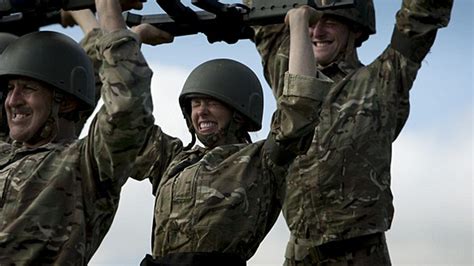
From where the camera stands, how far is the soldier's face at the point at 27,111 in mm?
7660

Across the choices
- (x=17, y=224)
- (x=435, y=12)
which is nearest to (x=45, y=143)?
(x=17, y=224)

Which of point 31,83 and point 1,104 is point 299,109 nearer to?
point 31,83

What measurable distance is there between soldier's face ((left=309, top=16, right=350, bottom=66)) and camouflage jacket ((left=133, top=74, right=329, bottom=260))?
4.00 feet

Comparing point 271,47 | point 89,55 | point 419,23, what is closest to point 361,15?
point 271,47

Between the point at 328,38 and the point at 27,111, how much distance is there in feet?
9.18

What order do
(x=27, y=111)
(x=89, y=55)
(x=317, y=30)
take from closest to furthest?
→ (x=27, y=111) < (x=89, y=55) < (x=317, y=30)

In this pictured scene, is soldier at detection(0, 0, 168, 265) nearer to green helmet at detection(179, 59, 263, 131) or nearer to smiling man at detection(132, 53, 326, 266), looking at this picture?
smiling man at detection(132, 53, 326, 266)

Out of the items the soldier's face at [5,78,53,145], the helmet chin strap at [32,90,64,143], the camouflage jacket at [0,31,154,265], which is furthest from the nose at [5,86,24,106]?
the camouflage jacket at [0,31,154,265]

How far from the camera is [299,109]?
8.08 meters

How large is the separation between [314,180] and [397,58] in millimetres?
1023

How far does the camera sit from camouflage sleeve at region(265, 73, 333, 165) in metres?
8.04

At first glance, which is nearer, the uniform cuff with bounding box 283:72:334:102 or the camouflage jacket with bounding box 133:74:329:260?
the uniform cuff with bounding box 283:72:334:102

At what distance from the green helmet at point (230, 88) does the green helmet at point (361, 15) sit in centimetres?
77

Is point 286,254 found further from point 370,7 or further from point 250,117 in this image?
point 370,7
